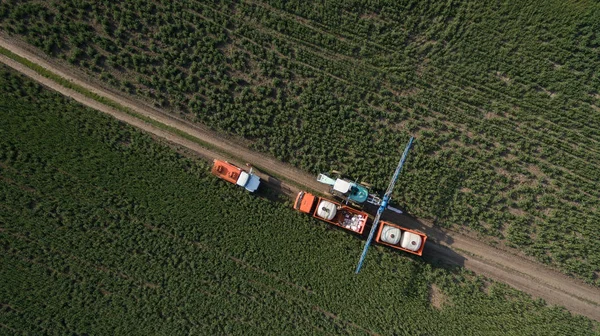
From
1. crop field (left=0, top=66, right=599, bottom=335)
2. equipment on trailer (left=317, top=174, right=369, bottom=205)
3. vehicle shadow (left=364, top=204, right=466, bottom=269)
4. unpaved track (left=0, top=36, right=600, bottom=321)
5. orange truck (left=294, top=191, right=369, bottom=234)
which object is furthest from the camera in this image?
vehicle shadow (left=364, top=204, right=466, bottom=269)

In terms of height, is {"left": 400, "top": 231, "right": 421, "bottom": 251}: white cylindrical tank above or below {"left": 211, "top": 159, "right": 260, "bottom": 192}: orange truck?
above

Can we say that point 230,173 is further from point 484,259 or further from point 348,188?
point 484,259

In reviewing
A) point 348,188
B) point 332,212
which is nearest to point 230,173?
point 332,212

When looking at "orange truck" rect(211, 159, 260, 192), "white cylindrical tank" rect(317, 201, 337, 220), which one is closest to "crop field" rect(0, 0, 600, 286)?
"orange truck" rect(211, 159, 260, 192)

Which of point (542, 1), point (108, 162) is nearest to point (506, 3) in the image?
point (542, 1)

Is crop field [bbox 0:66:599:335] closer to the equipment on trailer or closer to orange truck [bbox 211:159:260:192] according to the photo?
orange truck [bbox 211:159:260:192]

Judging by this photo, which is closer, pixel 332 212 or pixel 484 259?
pixel 332 212

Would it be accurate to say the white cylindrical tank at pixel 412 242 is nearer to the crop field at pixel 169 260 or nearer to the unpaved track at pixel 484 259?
the unpaved track at pixel 484 259

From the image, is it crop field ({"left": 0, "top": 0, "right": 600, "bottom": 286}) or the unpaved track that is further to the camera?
the unpaved track
